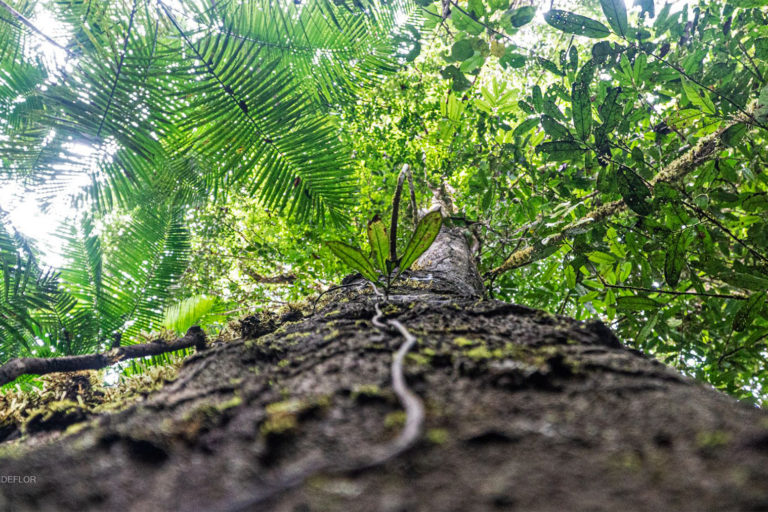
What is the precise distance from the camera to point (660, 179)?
2.07 metres

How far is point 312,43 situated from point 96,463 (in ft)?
8.00

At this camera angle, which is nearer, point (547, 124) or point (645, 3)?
point (645, 3)

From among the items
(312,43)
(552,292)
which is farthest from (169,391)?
(552,292)

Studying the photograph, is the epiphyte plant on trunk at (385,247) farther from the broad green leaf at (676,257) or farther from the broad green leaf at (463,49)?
the broad green leaf at (676,257)

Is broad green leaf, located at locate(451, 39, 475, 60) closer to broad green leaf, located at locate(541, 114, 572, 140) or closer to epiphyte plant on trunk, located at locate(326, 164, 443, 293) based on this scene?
broad green leaf, located at locate(541, 114, 572, 140)

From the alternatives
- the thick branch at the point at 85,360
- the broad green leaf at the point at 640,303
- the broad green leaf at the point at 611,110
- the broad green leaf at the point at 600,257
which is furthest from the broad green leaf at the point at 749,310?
the thick branch at the point at 85,360

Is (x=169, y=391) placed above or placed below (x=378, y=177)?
below

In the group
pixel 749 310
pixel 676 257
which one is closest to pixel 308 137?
→ pixel 676 257

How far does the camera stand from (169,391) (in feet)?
2.11

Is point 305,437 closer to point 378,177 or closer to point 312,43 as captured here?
point 312,43

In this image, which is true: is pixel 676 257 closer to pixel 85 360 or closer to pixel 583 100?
pixel 583 100

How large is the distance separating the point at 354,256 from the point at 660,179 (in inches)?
74.0

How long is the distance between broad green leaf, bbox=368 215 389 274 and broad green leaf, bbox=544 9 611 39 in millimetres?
996

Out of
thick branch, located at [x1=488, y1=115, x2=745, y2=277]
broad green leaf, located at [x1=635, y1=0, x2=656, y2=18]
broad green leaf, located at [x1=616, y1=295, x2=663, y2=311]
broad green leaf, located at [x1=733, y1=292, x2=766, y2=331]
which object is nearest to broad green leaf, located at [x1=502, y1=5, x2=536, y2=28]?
broad green leaf, located at [x1=635, y1=0, x2=656, y2=18]
